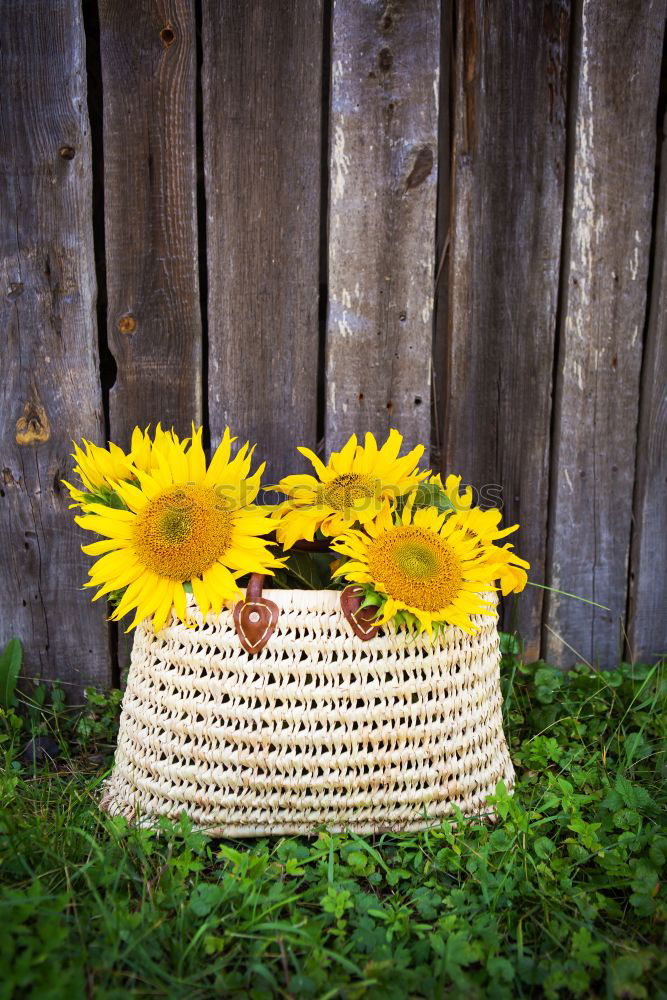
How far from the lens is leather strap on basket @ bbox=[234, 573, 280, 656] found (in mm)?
1377

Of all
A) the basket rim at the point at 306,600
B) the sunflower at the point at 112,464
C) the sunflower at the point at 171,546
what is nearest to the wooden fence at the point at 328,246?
the sunflower at the point at 112,464

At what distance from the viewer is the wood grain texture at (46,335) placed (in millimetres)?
1734

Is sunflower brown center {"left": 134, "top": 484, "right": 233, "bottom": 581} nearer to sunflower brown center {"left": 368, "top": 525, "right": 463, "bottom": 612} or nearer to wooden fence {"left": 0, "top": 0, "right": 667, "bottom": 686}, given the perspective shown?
sunflower brown center {"left": 368, "top": 525, "right": 463, "bottom": 612}

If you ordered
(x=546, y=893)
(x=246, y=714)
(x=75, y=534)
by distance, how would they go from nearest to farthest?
(x=546, y=893) → (x=246, y=714) → (x=75, y=534)

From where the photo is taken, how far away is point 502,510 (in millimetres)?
1998

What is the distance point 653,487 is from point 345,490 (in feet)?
3.28

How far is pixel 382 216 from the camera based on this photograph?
182 cm

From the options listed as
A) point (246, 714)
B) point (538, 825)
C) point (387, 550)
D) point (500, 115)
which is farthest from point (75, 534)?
point (500, 115)

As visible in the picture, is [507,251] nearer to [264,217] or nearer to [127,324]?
[264,217]

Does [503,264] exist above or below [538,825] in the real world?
above

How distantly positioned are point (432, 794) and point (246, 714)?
16.2 inches

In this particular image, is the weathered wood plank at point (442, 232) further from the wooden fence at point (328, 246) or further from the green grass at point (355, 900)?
the green grass at point (355, 900)

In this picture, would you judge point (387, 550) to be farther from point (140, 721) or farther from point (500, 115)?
point (500, 115)

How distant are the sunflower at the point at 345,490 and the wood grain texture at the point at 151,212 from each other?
493mm
